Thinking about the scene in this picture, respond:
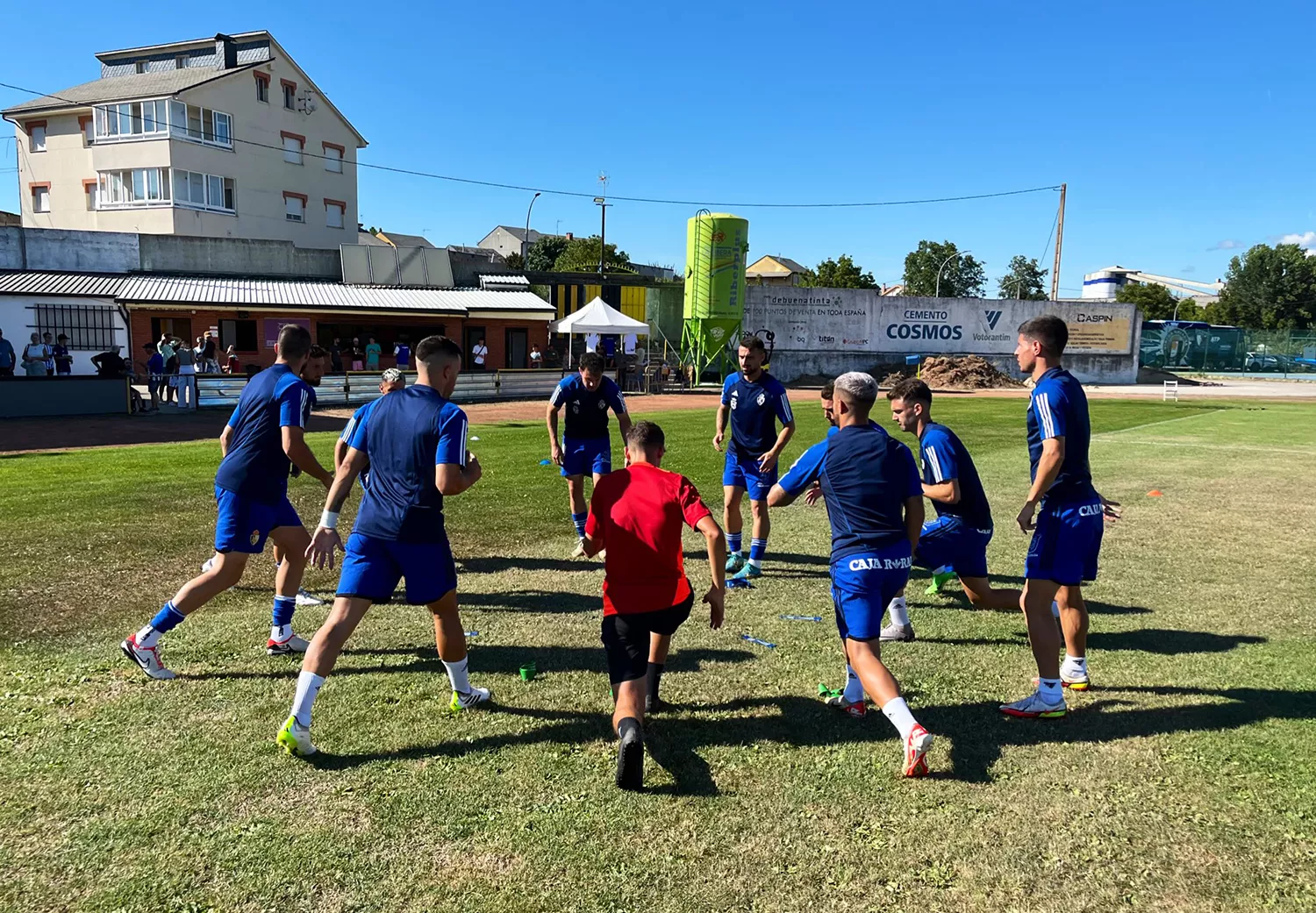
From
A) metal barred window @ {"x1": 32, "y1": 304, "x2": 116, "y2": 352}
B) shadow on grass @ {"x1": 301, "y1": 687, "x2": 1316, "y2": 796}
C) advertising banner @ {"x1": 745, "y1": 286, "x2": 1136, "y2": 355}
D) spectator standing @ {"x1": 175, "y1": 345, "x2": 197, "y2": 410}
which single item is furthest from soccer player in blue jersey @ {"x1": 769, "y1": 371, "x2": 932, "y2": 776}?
advertising banner @ {"x1": 745, "y1": 286, "x2": 1136, "y2": 355}

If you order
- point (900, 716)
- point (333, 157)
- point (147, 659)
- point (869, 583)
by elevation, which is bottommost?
point (147, 659)

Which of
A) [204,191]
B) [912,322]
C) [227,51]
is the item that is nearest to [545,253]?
[227,51]

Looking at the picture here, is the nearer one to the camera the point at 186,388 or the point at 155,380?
the point at 155,380

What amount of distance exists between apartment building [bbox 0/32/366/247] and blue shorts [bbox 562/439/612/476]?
135 ft

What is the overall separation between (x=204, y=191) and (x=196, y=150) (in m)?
2.05

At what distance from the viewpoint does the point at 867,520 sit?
14.5 ft

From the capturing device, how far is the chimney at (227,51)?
4756cm

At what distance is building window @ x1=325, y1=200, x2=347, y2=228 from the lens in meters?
51.4

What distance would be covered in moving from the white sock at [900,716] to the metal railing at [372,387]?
1855 centimetres

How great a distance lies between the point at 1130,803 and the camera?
397 cm

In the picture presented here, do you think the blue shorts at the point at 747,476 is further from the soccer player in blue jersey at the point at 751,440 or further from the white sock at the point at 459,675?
the white sock at the point at 459,675

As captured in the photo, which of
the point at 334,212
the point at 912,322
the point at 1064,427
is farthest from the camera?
the point at 334,212

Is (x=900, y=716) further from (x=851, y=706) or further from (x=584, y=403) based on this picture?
(x=584, y=403)

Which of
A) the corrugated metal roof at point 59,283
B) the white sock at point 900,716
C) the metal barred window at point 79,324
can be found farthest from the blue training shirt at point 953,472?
the metal barred window at point 79,324
